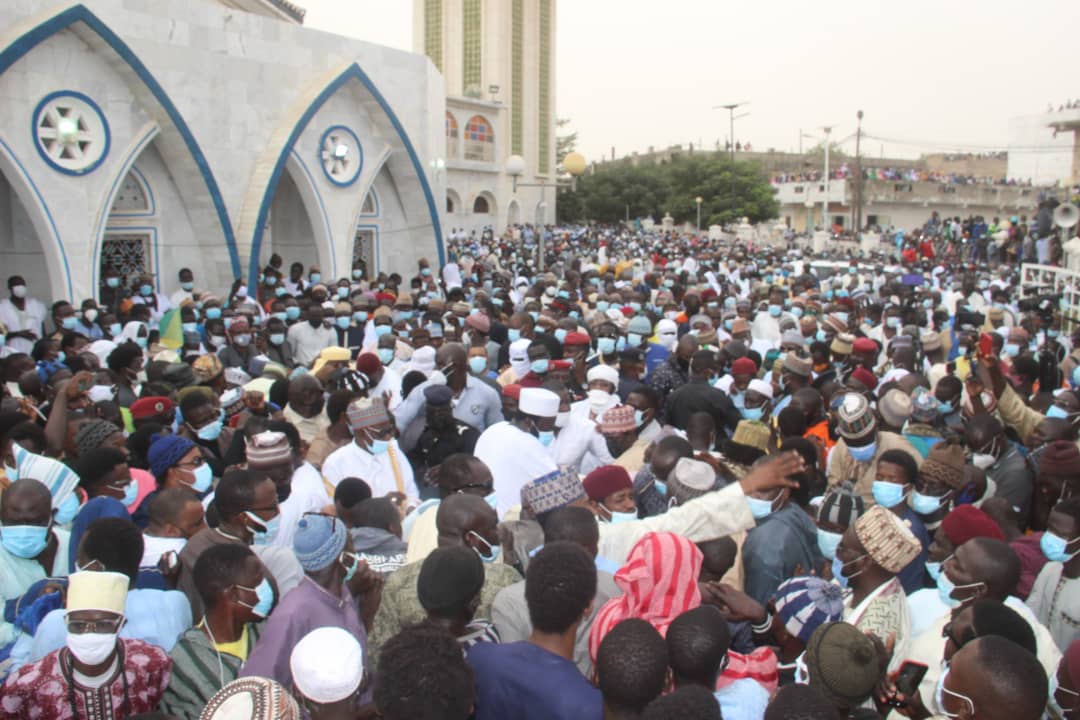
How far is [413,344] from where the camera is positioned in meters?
8.60

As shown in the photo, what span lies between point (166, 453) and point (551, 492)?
215 centimetres

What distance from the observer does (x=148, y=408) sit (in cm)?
581

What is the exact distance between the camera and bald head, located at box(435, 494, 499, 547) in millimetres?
3668

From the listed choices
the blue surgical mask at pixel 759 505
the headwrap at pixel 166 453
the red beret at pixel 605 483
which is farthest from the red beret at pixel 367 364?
the blue surgical mask at pixel 759 505

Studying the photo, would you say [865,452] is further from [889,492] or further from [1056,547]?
[1056,547]

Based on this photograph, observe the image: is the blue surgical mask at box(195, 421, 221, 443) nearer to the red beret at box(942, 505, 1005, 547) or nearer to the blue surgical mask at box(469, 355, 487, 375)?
the blue surgical mask at box(469, 355, 487, 375)

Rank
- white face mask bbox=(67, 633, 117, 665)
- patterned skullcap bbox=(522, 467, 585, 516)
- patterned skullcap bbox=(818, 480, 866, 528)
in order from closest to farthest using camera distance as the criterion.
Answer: white face mask bbox=(67, 633, 117, 665)
patterned skullcap bbox=(818, 480, 866, 528)
patterned skullcap bbox=(522, 467, 585, 516)

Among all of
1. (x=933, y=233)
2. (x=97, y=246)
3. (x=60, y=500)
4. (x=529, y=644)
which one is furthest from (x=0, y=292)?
(x=933, y=233)

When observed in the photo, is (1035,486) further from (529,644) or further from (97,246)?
(97,246)

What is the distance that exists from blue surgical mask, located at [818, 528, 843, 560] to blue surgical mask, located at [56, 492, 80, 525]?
3.50m

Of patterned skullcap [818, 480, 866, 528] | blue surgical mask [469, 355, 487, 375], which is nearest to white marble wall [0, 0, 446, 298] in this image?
blue surgical mask [469, 355, 487, 375]

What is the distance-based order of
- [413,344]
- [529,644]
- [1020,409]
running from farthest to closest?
[413,344] → [1020,409] → [529,644]

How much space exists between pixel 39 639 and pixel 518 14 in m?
50.4

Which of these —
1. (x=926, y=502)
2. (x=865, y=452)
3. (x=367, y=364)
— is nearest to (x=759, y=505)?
(x=926, y=502)
